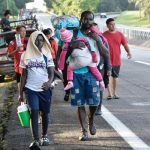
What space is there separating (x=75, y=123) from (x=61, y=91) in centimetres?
474

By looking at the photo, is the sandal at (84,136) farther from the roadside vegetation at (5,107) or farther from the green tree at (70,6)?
the green tree at (70,6)

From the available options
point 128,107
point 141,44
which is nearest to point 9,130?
point 128,107

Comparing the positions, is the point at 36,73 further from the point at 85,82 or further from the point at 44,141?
the point at 44,141

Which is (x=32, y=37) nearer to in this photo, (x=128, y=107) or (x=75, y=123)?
(x=75, y=123)

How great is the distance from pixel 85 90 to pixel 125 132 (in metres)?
1.14

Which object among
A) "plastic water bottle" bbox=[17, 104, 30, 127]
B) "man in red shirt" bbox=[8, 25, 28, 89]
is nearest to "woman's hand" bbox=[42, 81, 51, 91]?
"plastic water bottle" bbox=[17, 104, 30, 127]

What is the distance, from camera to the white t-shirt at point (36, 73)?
7.53 m

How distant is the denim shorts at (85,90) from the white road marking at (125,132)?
0.75 m

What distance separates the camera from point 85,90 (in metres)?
7.93

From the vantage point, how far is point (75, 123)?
948 centimetres

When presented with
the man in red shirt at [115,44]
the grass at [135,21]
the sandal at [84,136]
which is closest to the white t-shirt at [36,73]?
the sandal at [84,136]

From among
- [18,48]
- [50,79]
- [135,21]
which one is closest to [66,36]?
[50,79]

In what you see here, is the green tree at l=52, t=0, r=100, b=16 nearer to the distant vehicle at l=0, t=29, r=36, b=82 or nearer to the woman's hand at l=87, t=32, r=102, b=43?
the distant vehicle at l=0, t=29, r=36, b=82

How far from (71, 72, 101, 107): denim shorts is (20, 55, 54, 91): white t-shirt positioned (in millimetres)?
544
